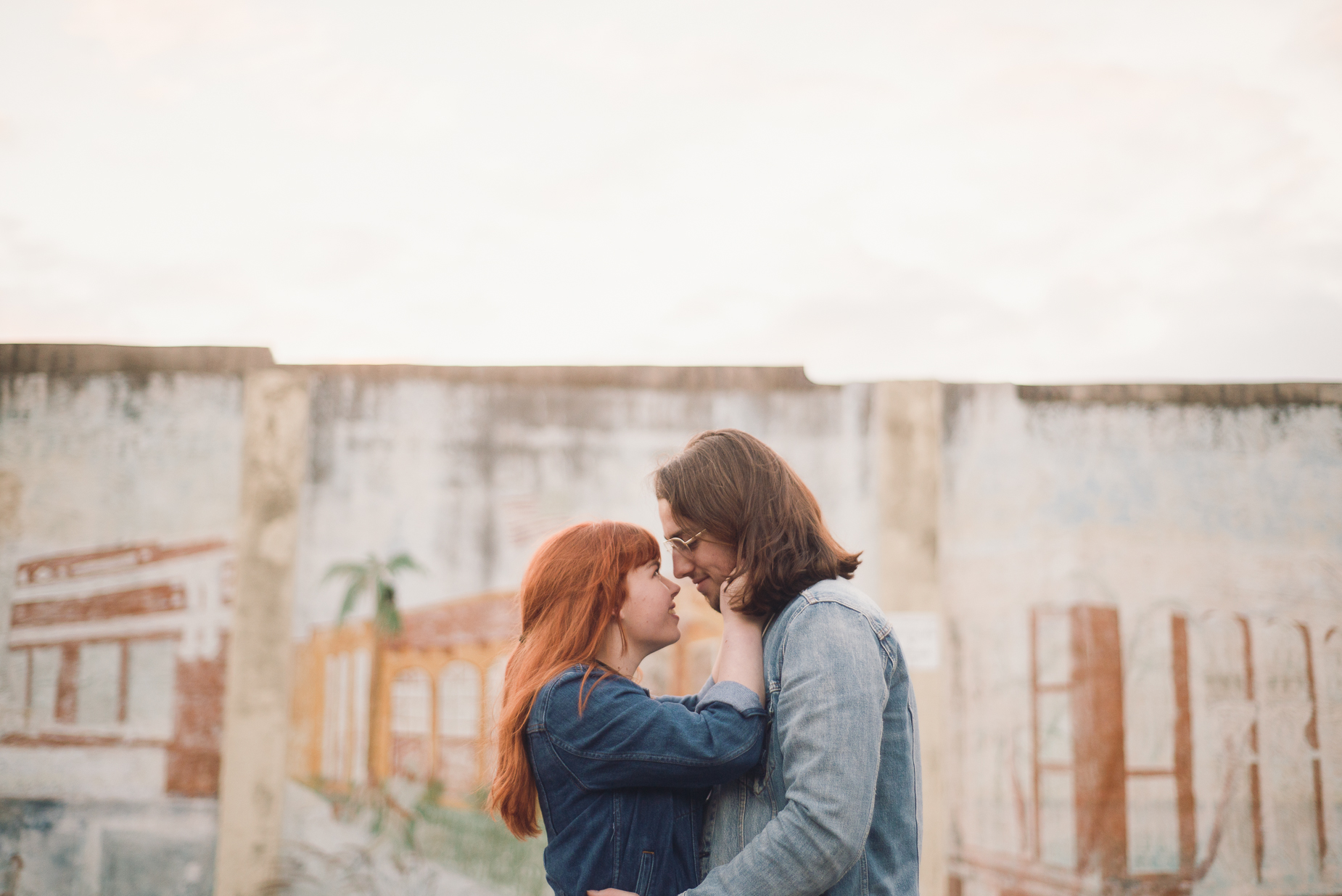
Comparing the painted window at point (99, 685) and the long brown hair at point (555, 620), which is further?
the painted window at point (99, 685)

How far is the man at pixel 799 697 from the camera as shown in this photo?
1.67 metres

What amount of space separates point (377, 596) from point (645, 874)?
147 inches

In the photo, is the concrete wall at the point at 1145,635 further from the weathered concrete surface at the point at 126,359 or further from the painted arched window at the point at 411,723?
the weathered concrete surface at the point at 126,359

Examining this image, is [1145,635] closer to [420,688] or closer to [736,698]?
[420,688]

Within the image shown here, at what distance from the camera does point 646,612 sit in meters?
2.21

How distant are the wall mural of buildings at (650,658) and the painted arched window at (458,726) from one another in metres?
0.02

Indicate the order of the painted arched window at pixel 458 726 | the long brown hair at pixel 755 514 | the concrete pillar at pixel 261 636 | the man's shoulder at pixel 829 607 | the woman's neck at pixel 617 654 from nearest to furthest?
the man's shoulder at pixel 829 607 → the long brown hair at pixel 755 514 → the woman's neck at pixel 617 654 → the concrete pillar at pixel 261 636 → the painted arched window at pixel 458 726

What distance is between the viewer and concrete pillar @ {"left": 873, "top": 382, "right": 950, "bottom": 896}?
5.11 m

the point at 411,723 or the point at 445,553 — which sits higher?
the point at 445,553

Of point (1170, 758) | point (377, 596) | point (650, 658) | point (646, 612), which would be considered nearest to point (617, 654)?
point (646, 612)

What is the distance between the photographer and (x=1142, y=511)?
536cm

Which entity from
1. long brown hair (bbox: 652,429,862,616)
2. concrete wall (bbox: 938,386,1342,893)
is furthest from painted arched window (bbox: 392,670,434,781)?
long brown hair (bbox: 652,429,862,616)

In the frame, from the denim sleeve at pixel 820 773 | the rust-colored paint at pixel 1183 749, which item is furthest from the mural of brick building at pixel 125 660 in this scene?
the rust-colored paint at pixel 1183 749

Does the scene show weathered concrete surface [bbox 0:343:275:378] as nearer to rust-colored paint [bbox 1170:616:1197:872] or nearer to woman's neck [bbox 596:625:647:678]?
woman's neck [bbox 596:625:647:678]
